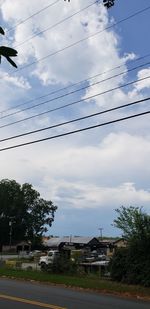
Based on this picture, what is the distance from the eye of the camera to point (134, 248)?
32.4 meters

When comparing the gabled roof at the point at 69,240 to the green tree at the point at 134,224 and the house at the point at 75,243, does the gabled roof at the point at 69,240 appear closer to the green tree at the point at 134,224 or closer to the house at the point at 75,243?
the house at the point at 75,243

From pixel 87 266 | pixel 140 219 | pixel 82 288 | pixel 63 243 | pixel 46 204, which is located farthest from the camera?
pixel 46 204

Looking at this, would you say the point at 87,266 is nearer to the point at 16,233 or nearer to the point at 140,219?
the point at 140,219

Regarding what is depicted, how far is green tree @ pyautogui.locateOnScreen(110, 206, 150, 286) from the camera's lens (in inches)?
1244

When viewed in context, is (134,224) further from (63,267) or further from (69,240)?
(69,240)

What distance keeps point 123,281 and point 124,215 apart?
12.6 ft

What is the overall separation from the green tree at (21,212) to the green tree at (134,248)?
10045 cm

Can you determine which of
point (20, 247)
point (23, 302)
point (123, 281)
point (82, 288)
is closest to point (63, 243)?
point (20, 247)

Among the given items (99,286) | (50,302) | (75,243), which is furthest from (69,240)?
(50,302)

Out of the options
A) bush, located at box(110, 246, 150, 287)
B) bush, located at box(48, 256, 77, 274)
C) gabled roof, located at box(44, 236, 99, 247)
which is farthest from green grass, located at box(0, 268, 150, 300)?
gabled roof, located at box(44, 236, 99, 247)

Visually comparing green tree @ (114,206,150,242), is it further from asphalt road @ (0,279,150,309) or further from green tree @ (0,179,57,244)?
green tree @ (0,179,57,244)

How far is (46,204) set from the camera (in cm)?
14362

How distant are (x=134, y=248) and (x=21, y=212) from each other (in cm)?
10567

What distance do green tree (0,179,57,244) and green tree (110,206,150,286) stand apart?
10045 centimetres
